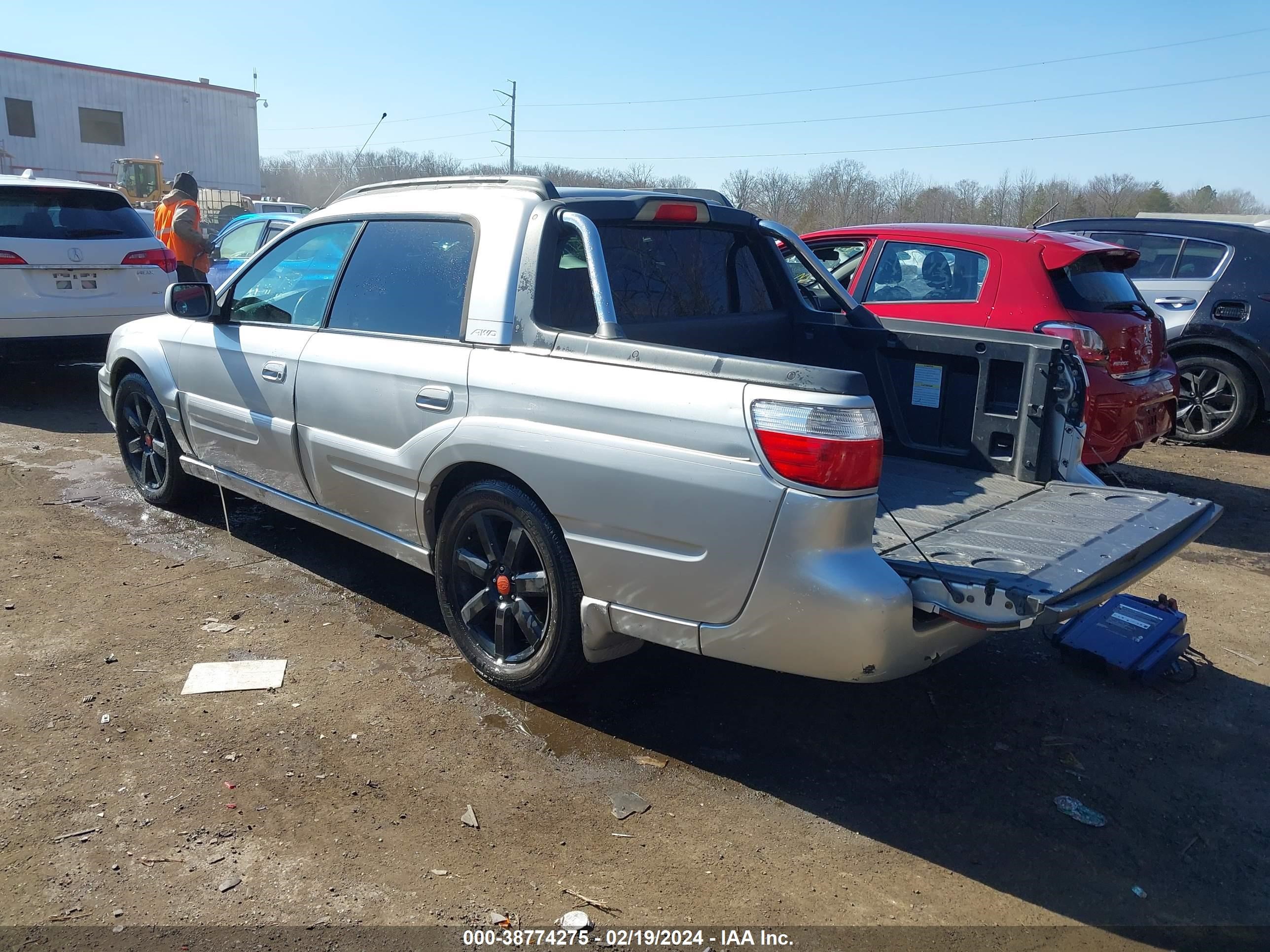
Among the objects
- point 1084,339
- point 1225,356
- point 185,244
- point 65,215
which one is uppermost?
point 65,215

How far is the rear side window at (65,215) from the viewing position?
27.2 ft

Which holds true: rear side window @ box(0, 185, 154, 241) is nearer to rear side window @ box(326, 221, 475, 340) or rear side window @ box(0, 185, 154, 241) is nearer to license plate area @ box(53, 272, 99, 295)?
license plate area @ box(53, 272, 99, 295)

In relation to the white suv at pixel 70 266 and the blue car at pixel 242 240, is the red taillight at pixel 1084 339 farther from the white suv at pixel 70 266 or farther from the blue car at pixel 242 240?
the blue car at pixel 242 240

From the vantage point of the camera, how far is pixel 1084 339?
5.93 m

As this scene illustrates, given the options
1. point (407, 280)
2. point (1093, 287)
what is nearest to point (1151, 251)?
point (1093, 287)

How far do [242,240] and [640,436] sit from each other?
11117 millimetres

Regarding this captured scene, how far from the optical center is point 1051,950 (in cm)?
258

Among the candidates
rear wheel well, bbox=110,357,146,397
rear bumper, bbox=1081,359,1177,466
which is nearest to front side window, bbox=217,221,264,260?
rear wheel well, bbox=110,357,146,397

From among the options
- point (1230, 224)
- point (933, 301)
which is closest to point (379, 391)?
point (933, 301)

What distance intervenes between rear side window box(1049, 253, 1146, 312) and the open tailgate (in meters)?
2.56

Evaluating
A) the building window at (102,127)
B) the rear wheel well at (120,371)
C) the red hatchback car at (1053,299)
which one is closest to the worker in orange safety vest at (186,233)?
the rear wheel well at (120,371)

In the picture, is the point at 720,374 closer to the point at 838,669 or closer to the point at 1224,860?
the point at 838,669

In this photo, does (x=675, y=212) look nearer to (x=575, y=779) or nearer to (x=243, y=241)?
(x=575, y=779)

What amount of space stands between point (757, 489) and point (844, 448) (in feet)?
0.89
